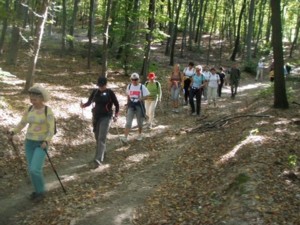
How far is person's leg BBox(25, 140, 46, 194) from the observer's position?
704 cm

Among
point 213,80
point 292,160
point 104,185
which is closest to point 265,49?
point 213,80

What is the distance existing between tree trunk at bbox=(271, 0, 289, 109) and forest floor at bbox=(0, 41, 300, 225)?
15.2 inches

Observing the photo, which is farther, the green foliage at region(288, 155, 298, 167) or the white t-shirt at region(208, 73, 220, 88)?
the white t-shirt at region(208, 73, 220, 88)

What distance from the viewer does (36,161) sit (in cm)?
705

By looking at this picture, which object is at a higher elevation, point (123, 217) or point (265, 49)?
point (265, 49)

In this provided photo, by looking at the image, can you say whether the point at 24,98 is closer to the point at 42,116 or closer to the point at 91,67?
the point at 42,116

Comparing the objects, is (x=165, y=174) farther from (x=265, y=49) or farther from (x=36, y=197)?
(x=265, y=49)

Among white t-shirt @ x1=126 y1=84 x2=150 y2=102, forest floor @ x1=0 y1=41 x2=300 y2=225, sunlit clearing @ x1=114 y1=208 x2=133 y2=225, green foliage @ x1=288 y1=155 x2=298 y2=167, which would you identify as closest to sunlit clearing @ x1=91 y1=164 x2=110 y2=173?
forest floor @ x1=0 y1=41 x2=300 y2=225

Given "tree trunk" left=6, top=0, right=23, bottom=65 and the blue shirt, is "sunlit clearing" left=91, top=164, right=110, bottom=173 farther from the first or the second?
"tree trunk" left=6, top=0, right=23, bottom=65

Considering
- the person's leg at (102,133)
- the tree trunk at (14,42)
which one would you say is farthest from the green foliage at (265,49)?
the person's leg at (102,133)

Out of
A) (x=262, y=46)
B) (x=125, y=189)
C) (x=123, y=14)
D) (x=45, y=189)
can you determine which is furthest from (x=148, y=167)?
(x=262, y=46)

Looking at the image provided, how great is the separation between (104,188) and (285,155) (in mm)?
3969

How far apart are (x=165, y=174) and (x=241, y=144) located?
2.09 metres

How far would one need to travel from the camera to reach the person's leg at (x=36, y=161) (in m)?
7.04
